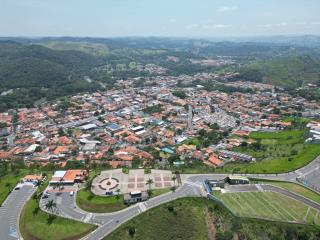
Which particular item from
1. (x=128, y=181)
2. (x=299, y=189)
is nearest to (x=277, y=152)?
(x=299, y=189)

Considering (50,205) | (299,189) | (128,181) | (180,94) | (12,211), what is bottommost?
(180,94)

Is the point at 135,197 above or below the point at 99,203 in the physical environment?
above

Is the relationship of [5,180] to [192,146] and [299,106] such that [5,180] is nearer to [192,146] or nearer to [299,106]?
[192,146]

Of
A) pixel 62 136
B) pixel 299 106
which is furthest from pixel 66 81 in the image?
pixel 299 106

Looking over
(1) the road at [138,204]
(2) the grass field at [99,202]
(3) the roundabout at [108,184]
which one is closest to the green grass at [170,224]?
(1) the road at [138,204]

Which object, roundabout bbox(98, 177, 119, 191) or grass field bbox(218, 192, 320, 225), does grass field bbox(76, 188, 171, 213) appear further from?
grass field bbox(218, 192, 320, 225)

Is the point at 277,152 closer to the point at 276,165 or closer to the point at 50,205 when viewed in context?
the point at 276,165

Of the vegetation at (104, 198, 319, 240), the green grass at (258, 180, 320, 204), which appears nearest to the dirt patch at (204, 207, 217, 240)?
the vegetation at (104, 198, 319, 240)

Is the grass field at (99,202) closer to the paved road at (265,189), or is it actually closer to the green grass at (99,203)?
the green grass at (99,203)
